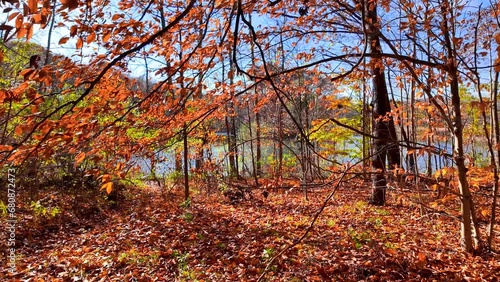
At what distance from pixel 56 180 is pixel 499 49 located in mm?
10077

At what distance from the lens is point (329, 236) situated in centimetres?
516

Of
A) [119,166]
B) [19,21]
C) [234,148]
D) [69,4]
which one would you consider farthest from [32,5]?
[234,148]

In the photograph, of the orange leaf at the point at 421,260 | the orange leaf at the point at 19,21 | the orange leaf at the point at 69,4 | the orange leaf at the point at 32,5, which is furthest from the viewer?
the orange leaf at the point at 421,260

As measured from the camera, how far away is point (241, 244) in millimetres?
5051

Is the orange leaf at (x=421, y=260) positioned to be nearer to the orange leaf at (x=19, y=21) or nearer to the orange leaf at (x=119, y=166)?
the orange leaf at (x=119, y=166)

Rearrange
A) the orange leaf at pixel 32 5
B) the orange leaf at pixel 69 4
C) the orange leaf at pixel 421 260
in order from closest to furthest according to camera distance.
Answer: the orange leaf at pixel 32 5 < the orange leaf at pixel 69 4 < the orange leaf at pixel 421 260

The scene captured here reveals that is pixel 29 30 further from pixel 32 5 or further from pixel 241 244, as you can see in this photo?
pixel 241 244

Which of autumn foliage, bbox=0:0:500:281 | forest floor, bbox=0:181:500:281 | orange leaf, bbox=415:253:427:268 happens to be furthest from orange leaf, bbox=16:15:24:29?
orange leaf, bbox=415:253:427:268

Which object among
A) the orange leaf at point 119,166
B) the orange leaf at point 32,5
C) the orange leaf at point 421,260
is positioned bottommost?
the orange leaf at point 421,260

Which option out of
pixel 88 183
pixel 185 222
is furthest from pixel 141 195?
pixel 185 222

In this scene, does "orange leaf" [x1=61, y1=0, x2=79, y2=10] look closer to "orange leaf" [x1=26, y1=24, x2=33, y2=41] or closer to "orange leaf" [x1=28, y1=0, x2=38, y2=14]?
"orange leaf" [x1=28, y1=0, x2=38, y2=14]

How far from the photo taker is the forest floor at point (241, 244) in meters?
3.93

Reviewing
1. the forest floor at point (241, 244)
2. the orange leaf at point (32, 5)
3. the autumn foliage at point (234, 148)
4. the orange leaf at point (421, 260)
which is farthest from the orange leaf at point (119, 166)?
the orange leaf at point (421, 260)

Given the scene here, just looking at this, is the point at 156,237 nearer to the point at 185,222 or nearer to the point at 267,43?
the point at 185,222
